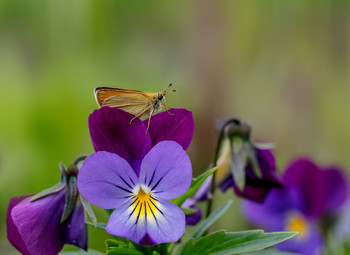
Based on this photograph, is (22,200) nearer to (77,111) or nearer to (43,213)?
(43,213)

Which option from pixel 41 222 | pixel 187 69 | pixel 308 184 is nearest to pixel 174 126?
pixel 41 222

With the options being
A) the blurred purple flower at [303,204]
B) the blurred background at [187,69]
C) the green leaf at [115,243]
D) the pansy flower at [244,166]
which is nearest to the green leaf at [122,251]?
the green leaf at [115,243]

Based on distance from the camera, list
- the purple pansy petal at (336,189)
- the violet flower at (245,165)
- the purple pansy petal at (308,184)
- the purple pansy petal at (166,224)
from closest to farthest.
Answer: the purple pansy petal at (166,224)
the violet flower at (245,165)
the purple pansy petal at (308,184)
the purple pansy petal at (336,189)

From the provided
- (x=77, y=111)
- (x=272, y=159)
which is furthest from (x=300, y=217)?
(x=77, y=111)

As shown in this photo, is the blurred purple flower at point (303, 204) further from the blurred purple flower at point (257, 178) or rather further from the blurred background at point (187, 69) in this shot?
the blurred background at point (187, 69)

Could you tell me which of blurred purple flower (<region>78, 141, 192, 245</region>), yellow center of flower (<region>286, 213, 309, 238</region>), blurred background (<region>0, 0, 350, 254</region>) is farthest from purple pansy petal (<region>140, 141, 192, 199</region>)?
blurred background (<region>0, 0, 350, 254</region>)

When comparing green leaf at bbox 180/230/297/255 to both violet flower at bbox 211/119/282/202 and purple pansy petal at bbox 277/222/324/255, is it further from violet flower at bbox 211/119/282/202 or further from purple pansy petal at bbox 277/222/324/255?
purple pansy petal at bbox 277/222/324/255
